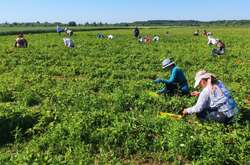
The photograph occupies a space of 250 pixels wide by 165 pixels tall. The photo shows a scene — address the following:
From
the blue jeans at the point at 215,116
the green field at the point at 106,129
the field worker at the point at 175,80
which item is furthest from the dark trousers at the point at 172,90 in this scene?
the blue jeans at the point at 215,116

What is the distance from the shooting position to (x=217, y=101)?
9164mm

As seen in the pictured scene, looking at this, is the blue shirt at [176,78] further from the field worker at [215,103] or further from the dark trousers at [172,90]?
the field worker at [215,103]

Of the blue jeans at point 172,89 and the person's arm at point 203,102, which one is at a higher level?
A: the person's arm at point 203,102

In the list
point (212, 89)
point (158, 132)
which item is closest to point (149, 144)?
point (158, 132)

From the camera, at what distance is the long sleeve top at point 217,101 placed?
9.10 meters

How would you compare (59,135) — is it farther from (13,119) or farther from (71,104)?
(71,104)

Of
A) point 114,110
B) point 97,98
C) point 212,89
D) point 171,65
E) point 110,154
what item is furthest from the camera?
point 171,65

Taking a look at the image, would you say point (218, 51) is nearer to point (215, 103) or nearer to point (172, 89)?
point (172, 89)

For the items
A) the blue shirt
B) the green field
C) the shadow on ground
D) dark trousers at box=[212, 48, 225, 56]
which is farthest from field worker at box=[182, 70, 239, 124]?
dark trousers at box=[212, 48, 225, 56]

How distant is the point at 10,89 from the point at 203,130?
630 centimetres

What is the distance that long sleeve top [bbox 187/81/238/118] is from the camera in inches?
358

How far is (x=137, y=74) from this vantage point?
54.8ft

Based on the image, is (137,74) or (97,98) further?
(137,74)

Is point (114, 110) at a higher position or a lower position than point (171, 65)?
lower
